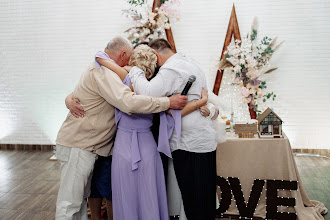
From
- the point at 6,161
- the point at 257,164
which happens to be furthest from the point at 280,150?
the point at 6,161

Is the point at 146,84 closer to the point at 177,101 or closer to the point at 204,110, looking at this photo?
the point at 177,101

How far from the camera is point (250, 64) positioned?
4.19m

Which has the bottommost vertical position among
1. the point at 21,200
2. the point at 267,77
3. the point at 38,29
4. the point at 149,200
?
the point at 21,200

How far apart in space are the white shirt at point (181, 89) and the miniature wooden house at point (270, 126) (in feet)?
2.94

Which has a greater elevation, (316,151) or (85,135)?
(85,135)

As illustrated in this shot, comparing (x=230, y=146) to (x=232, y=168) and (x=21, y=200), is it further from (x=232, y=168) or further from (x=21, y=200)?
(x=21, y=200)

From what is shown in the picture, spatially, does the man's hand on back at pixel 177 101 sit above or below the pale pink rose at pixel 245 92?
below

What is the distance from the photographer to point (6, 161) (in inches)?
192

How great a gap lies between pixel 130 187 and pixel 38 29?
409cm

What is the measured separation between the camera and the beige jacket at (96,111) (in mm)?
2107

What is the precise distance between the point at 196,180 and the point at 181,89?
0.63 metres

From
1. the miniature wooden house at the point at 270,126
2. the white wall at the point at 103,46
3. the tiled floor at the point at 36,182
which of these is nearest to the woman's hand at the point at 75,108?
the tiled floor at the point at 36,182

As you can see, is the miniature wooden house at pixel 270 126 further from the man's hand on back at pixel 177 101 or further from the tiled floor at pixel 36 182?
the man's hand on back at pixel 177 101

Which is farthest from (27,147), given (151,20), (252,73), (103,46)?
(252,73)
